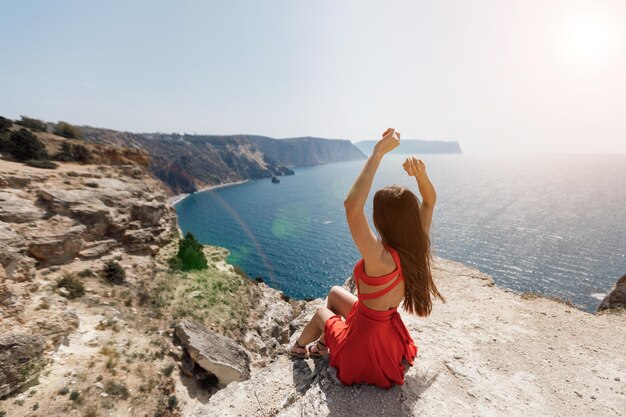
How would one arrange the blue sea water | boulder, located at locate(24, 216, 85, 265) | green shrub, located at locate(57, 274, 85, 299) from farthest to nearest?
the blue sea water < boulder, located at locate(24, 216, 85, 265) < green shrub, located at locate(57, 274, 85, 299)

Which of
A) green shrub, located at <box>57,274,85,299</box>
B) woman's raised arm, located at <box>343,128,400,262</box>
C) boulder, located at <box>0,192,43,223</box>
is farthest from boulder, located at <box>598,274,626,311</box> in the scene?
boulder, located at <box>0,192,43,223</box>

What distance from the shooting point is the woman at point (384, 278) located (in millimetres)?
2549

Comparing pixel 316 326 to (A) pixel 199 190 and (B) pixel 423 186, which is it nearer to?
(B) pixel 423 186

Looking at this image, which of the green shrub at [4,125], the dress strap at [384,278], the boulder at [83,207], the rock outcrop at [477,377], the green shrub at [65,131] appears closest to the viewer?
the dress strap at [384,278]

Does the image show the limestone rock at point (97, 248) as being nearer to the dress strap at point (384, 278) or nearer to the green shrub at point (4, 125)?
the green shrub at point (4, 125)

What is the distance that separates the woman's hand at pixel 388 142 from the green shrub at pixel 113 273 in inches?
785

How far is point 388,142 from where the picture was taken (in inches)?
114

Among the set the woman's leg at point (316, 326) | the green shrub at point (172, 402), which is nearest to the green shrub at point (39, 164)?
the green shrub at point (172, 402)

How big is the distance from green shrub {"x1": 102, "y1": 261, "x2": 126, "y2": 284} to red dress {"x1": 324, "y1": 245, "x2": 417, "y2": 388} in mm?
18641

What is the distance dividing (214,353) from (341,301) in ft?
38.5

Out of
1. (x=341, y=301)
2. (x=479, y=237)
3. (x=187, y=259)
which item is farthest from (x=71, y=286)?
(x=479, y=237)

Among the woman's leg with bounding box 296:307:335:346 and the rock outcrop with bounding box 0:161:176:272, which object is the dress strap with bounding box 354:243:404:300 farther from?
the rock outcrop with bounding box 0:161:176:272

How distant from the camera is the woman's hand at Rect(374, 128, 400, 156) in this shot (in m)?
2.80

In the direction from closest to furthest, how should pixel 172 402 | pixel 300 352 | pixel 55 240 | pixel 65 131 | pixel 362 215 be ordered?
pixel 362 215, pixel 300 352, pixel 172 402, pixel 55 240, pixel 65 131
